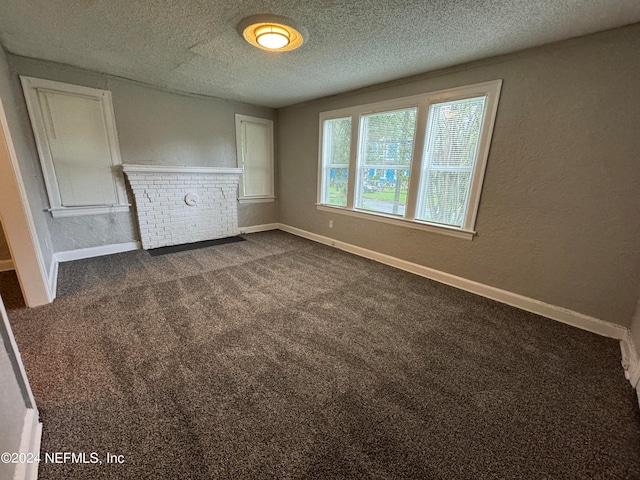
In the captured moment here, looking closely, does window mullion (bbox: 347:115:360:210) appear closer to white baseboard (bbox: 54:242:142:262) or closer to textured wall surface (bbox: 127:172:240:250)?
textured wall surface (bbox: 127:172:240:250)

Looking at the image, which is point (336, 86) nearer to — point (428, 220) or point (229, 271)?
point (428, 220)

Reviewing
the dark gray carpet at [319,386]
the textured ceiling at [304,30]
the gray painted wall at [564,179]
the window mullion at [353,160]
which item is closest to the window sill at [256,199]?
the window mullion at [353,160]

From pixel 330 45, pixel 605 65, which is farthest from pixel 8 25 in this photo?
pixel 605 65

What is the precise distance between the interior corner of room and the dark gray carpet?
280 millimetres

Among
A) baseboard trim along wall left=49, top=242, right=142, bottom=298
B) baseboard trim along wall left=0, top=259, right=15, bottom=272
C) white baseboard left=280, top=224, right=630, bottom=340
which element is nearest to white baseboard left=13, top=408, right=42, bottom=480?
baseboard trim along wall left=49, top=242, right=142, bottom=298

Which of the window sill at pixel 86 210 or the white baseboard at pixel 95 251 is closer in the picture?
the window sill at pixel 86 210

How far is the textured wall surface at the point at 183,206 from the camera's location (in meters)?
3.80

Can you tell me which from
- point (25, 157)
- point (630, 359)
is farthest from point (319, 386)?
point (25, 157)

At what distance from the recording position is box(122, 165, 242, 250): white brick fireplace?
3.77 m

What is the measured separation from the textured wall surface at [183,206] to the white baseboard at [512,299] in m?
2.36

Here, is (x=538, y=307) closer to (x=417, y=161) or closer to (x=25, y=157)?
(x=417, y=161)

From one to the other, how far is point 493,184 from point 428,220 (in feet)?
2.53

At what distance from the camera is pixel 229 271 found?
3.20 m

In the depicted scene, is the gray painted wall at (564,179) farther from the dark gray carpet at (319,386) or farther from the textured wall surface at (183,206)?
the textured wall surface at (183,206)
